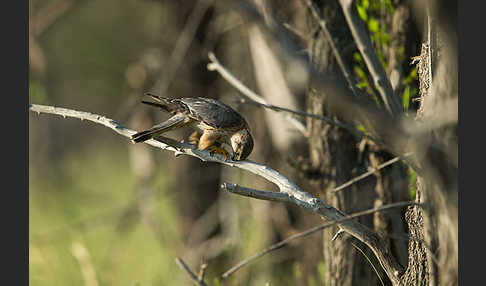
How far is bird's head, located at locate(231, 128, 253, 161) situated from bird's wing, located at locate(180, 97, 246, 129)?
0.05 metres

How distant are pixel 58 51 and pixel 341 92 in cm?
1143

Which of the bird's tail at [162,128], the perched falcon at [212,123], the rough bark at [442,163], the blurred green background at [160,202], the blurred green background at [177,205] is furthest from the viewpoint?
the blurred green background at [160,202]

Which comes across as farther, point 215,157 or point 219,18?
point 219,18

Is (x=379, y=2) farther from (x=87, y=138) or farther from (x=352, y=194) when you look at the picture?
(x=87, y=138)

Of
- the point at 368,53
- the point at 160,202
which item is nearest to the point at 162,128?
the point at 368,53

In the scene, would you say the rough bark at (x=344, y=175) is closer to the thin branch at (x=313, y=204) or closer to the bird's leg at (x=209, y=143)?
the bird's leg at (x=209, y=143)

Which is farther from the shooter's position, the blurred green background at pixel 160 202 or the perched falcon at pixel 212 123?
the blurred green background at pixel 160 202

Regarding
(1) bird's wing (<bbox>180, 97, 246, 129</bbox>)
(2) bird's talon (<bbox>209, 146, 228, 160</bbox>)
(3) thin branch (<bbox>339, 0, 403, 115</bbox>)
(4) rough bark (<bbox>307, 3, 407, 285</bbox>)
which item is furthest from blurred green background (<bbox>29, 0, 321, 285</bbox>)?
(3) thin branch (<bbox>339, 0, 403, 115</bbox>)

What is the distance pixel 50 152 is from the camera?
6.84 meters

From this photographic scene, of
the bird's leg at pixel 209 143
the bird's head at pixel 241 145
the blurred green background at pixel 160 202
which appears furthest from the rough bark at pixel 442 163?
the blurred green background at pixel 160 202

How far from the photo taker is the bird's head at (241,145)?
2.30 meters

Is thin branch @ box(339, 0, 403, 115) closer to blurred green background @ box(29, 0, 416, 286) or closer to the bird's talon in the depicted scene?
the bird's talon

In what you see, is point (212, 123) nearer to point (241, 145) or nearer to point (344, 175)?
point (241, 145)

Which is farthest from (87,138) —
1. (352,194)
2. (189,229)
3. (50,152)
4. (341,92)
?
(341,92)
